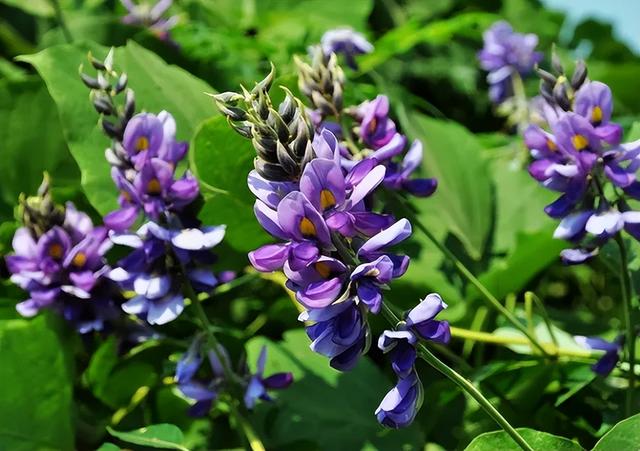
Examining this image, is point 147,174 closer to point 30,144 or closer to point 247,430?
point 247,430

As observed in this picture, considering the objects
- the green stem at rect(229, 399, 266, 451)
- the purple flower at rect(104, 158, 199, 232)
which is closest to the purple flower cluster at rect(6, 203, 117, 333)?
the purple flower at rect(104, 158, 199, 232)

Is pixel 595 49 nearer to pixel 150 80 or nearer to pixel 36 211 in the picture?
pixel 150 80

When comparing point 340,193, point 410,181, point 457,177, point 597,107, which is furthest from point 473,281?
point 457,177

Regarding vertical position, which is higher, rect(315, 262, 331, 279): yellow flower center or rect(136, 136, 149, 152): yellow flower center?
rect(315, 262, 331, 279): yellow flower center

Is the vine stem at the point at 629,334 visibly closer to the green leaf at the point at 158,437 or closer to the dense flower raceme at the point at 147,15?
the green leaf at the point at 158,437

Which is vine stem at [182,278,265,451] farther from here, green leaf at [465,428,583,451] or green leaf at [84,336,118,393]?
green leaf at [465,428,583,451]
